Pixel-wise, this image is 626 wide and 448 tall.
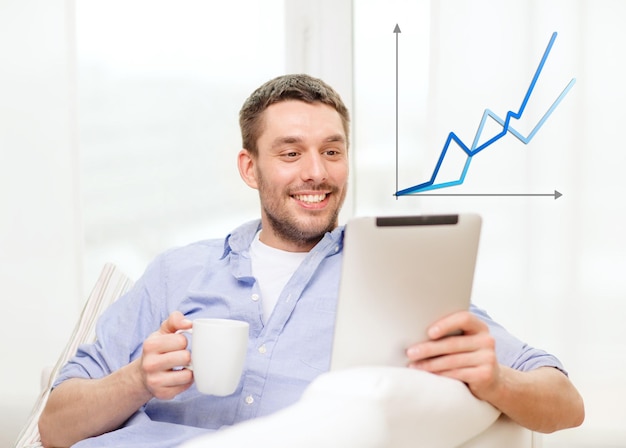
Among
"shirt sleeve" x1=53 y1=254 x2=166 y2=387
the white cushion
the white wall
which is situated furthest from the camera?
the white wall

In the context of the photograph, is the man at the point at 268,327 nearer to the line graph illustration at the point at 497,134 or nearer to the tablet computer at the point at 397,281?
the tablet computer at the point at 397,281

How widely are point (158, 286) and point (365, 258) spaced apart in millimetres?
753

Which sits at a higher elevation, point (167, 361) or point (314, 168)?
point (314, 168)

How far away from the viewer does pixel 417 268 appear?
41.7 inches

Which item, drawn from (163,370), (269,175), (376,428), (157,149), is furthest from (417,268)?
(157,149)

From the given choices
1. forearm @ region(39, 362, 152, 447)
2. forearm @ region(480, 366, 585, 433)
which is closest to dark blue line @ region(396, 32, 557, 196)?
forearm @ region(480, 366, 585, 433)

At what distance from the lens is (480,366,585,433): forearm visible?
1.24m

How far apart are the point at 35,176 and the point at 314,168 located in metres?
1.72

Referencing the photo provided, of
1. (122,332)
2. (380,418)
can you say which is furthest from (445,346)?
(122,332)

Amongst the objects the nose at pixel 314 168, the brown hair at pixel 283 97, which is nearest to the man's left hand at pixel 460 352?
the nose at pixel 314 168

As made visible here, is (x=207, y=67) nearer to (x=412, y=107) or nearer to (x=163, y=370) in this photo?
(x=412, y=107)

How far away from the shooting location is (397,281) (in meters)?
1.06

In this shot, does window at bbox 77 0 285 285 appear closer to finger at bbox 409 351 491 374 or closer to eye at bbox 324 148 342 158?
eye at bbox 324 148 342 158

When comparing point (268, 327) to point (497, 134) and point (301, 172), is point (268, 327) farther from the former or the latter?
point (497, 134)
